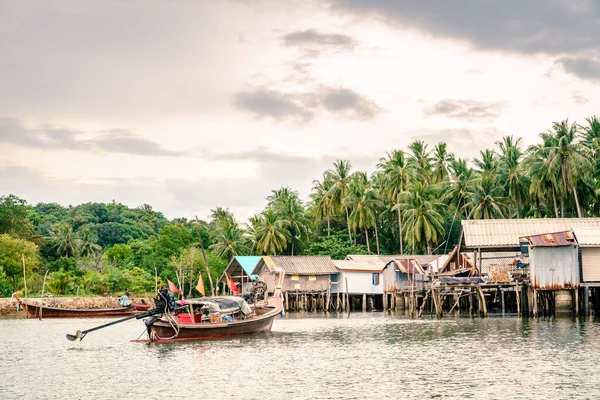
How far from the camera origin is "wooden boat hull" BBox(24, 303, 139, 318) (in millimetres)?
56844

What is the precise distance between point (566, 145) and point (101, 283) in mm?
42681

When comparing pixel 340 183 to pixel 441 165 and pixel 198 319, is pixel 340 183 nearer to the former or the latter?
pixel 441 165

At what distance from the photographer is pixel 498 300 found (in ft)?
187

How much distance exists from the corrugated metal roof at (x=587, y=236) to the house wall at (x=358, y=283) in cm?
2744

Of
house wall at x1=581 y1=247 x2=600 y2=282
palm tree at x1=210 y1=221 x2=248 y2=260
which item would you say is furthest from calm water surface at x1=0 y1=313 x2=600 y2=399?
palm tree at x1=210 y1=221 x2=248 y2=260

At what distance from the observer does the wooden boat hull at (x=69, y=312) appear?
186 feet

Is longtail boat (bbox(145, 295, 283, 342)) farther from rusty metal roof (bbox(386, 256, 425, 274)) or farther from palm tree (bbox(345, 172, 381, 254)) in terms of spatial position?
palm tree (bbox(345, 172, 381, 254))

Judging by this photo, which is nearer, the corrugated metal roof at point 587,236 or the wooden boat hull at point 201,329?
the wooden boat hull at point 201,329

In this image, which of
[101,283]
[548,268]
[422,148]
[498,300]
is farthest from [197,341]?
[422,148]

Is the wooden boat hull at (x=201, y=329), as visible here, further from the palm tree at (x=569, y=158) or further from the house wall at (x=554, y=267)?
the palm tree at (x=569, y=158)

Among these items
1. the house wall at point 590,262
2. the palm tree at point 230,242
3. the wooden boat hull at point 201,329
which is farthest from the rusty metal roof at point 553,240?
the palm tree at point 230,242

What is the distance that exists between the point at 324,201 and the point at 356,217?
6153mm

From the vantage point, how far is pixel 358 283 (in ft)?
218

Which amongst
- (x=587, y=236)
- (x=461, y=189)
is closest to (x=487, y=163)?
(x=461, y=189)
